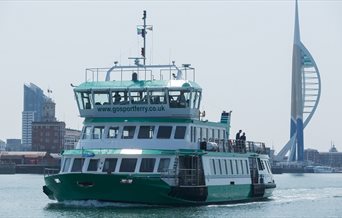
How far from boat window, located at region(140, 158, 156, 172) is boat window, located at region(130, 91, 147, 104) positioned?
3.94m

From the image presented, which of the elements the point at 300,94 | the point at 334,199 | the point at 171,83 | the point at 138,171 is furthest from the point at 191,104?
the point at 300,94

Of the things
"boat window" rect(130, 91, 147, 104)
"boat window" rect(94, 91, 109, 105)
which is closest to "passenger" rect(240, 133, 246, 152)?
"boat window" rect(130, 91, 147, 104)

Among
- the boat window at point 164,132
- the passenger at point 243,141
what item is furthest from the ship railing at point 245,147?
the boat window at point 164,132

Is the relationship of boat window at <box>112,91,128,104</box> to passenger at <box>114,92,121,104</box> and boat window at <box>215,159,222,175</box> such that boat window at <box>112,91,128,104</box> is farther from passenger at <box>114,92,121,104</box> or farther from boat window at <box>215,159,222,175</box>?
boat window at <box>215,159,222,175</box>

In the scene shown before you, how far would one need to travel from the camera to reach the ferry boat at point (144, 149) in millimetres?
52219

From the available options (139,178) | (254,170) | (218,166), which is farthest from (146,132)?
(254,170)

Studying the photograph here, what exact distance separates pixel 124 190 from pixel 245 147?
46.4ft

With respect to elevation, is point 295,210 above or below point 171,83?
below

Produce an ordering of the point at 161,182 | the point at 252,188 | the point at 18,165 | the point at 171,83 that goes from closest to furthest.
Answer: the point at 161,182, the point at 171,83, the point at 252,188, the point at 18,165

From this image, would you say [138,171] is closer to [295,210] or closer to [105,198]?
[105,198]

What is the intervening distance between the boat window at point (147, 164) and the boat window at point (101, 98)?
491 centimetres

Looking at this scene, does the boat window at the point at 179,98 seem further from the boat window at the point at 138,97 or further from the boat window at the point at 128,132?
the boat window at the point at 128,132

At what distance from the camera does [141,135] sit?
54.8 metres

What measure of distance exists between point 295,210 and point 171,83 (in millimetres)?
10342
